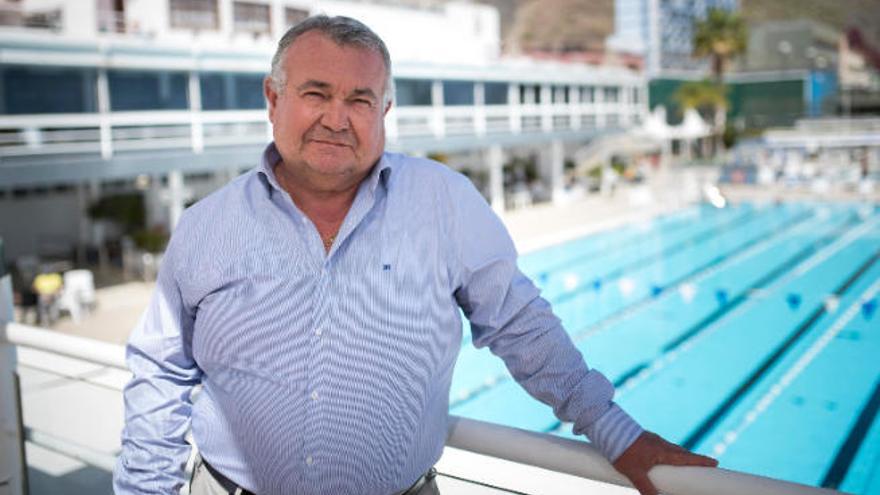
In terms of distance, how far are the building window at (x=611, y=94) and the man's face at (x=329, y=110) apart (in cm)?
3123

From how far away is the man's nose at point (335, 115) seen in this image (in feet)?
5.35

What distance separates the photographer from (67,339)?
2.33m

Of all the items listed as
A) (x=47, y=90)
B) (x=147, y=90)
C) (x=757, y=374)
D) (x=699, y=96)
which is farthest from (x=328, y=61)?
(x=699, y=96)

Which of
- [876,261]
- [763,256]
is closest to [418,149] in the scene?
[763,256]

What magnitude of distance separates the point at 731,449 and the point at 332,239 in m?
6.69

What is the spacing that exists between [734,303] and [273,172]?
38.9ft

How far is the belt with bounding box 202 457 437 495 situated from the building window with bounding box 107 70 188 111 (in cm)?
1650

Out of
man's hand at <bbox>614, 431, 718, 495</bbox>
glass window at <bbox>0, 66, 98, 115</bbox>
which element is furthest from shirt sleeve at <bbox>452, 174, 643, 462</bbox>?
glass window at <bbox>0, 66, 98, 115</bbox>

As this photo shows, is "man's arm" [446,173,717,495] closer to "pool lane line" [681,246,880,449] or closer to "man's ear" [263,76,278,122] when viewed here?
"man's ear" [263,76,278,122]

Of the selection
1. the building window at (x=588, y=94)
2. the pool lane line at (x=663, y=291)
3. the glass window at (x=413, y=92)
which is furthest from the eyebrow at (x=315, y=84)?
the building window at (x=588, y=94)

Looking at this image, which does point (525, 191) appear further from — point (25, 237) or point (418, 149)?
point (25, 237)

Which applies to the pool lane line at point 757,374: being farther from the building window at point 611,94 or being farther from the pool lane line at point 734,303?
the building window at point 611,94

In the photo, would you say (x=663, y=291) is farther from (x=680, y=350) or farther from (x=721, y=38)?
(x=721, y=38)

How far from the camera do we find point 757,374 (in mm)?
9188
